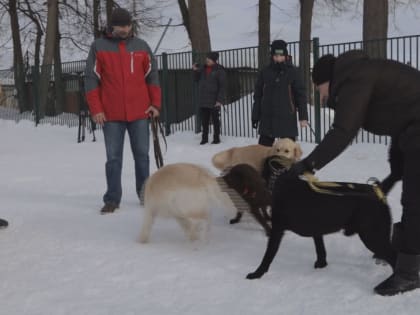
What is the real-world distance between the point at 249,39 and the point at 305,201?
89.1ft

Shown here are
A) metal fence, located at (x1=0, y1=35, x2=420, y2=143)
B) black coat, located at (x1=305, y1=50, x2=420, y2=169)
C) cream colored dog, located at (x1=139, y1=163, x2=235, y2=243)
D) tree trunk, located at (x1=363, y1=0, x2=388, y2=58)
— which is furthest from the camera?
tree trunk, located at (x1=363, y1=0, x2=388, y2=58)

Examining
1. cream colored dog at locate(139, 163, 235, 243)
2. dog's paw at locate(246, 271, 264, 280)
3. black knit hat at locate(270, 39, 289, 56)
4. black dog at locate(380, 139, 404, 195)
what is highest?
black knit hat at locate(270, 39, 289, 56)

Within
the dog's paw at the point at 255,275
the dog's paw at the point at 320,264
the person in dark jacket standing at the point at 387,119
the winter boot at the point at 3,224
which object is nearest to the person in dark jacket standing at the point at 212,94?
the winter boot at the point at 3,224

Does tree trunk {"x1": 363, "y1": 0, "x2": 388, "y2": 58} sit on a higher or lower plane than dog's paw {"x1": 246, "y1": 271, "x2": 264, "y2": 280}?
higher

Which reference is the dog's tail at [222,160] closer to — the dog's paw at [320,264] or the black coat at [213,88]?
the dog's paw at [320,264]

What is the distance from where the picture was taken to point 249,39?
29.6 m

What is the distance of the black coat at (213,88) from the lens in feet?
34.0

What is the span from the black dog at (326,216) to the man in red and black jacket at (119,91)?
2.49 meters

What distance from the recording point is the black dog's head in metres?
4.00

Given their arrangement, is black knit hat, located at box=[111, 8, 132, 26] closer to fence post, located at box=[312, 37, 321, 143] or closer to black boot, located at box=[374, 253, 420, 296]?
black boot, located at box=[374, 253, 420, 296]

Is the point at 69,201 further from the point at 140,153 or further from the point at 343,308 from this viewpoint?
the point at 343,308

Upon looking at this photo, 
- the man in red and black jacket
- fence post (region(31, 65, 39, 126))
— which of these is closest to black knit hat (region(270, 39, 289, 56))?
the man in red and black jacket

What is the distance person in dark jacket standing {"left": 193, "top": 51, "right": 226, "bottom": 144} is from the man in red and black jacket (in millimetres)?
4765

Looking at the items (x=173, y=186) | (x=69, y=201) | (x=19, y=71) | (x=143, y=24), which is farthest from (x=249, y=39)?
(x=173, y=186)
